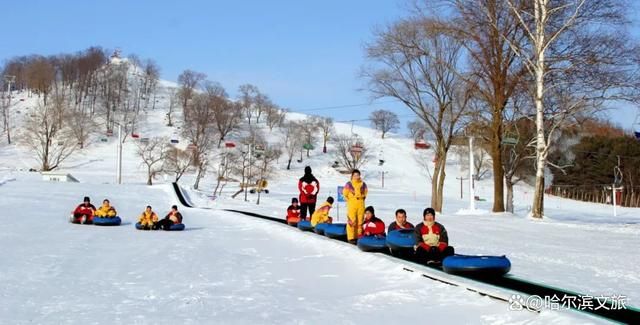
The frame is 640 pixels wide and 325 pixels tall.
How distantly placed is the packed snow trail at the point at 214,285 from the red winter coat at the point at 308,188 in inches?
89.6

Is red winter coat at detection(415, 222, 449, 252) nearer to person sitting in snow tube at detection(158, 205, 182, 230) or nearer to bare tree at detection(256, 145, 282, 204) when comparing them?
person sitting in snow tube at detection(158, 205, 182, 230)

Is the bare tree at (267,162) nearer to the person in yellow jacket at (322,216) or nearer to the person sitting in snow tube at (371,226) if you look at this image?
the person in yellow jacket at (322,216)

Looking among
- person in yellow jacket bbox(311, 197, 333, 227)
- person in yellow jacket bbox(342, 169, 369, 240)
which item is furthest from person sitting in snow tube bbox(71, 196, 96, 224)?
person in yellow jacket bbox(342, 169, 369, 240)

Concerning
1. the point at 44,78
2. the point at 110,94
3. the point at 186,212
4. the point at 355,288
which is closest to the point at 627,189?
the point at 186,212

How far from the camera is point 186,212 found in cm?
3184

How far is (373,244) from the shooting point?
12.5 metres

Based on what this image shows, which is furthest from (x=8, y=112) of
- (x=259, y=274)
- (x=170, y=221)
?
(x=259, y=274)

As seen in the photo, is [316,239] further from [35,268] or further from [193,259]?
[35,268]

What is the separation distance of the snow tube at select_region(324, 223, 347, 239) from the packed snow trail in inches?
19.4

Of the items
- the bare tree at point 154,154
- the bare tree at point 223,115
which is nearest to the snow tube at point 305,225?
the bare tree at point 154,154

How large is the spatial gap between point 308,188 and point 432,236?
8877mm

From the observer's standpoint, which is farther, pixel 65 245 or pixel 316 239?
pixel 316 239

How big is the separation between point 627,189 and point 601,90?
61.2 meters

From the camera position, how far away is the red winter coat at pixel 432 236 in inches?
427
